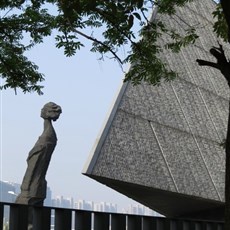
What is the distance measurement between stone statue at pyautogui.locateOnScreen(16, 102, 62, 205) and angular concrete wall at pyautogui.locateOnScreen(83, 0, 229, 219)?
1.01 m

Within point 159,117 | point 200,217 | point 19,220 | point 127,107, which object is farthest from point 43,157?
point 200,217

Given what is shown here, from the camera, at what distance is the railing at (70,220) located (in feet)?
23.7

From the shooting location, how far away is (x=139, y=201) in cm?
1770

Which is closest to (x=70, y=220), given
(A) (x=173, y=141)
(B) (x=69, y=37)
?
(B) (x=69, y=37)

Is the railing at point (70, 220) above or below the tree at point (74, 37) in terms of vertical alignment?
below

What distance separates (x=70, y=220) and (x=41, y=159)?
5757 millimetres

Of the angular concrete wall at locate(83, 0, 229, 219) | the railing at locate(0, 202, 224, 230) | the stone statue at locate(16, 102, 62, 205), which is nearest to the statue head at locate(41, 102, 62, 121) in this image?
the stone statue at locate(16, 102, 62, 205)

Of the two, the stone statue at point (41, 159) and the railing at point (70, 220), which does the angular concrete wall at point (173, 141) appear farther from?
the railing at point (70, 220)

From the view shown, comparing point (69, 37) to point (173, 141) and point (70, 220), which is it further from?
point (173, 141)

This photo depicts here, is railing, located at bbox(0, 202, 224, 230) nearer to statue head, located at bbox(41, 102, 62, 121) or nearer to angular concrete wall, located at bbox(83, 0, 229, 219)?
angular concrete wall, located at bbox(83, 0, 229, 219)

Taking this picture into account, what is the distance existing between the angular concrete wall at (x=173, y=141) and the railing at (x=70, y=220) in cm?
390

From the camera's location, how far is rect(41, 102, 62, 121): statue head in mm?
13664

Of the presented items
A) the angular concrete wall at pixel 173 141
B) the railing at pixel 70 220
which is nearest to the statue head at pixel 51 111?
the angular concrete wall at pixel 173 141

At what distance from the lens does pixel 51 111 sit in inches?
539
